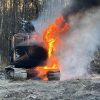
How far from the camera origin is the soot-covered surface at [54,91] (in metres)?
13.3

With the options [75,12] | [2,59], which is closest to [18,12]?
[2,59]

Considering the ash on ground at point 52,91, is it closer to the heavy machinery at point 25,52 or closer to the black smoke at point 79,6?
the heavy machinery at point 25,52

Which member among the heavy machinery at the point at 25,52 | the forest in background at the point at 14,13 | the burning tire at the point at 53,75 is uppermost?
the forest in background at the point at 14,13

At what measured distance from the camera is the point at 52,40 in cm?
2066

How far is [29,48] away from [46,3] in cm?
1101

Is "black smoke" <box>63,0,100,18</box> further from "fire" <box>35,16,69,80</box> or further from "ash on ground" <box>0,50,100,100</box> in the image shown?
"ash on ground" <box>0,50,100,100</box>

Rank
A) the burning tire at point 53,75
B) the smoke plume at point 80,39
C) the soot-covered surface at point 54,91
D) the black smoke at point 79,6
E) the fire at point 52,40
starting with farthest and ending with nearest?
the smoke plume at point 80,39, the fire at point 52,40, the black smoke at point 79,6, the burning tire at point 53,75, the soot-covered surface at point 54,91

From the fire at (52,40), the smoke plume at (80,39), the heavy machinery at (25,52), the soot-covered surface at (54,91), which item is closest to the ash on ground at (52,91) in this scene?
the soot-covered surface at (54,91)

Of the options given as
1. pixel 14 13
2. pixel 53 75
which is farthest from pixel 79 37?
pixel 14 13

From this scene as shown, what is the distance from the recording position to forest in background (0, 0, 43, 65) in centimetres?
2936

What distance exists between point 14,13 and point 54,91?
16.0 m

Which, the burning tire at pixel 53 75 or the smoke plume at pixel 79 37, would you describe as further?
the smoke plume at pixel 79 37

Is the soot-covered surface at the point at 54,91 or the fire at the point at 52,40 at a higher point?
the fire at the point at 52,40

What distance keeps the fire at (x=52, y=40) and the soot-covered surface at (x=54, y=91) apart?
2.82 m
